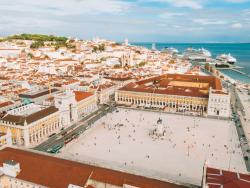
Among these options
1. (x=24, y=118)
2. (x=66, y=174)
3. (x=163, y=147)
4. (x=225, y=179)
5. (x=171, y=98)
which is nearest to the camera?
(x=225, y=179)

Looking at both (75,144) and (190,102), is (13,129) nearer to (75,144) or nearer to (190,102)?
(75,144)

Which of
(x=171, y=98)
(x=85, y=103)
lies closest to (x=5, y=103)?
(x=85, y=103)

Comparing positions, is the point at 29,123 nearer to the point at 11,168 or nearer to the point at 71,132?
the point at 71,132

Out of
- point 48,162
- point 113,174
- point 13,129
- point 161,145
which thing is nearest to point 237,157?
point 161,145

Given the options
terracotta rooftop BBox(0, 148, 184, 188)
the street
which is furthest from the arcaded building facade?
terracotta rooftop BBox(0, 148, 184, 188)

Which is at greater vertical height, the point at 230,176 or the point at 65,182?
the point at 230,176

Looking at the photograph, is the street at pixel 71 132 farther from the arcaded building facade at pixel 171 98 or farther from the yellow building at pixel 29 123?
the arcaded building facade at pixel 171 98

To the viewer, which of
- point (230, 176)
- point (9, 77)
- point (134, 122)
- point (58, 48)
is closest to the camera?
point (230, 176)
